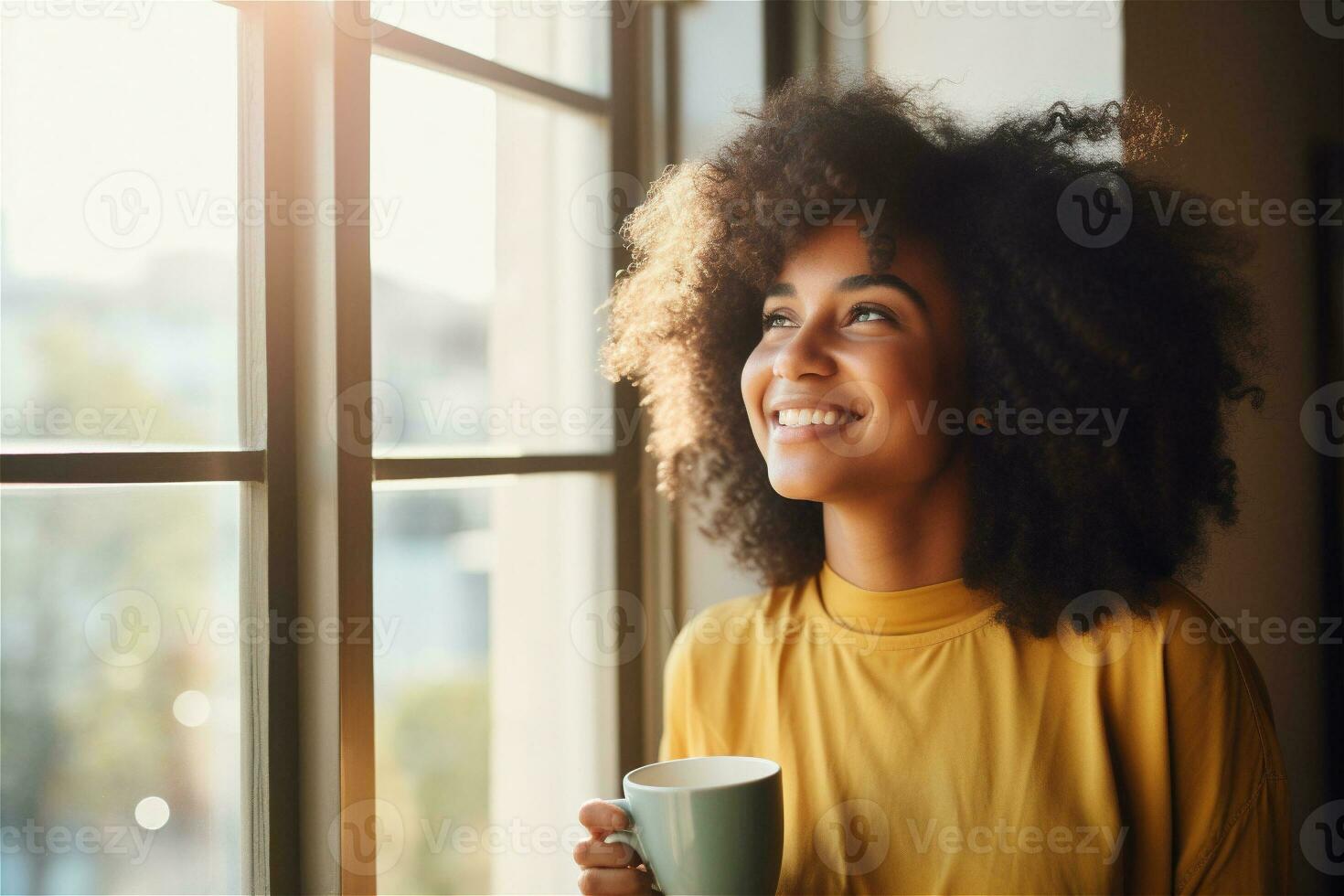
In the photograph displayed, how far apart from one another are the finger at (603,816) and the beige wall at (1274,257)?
38.8 inches

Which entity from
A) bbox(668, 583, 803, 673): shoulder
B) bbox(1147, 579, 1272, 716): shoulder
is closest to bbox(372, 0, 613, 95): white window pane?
bbox(668, 583, 803, 673): shoulder

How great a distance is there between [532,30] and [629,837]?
107 cm

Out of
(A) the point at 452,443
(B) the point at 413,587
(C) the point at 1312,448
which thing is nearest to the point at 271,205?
(A) the point at 452,443

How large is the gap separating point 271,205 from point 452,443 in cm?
36

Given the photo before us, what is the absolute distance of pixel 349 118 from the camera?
1.11 m

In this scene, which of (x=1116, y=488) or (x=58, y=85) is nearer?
(x=58, y=85)

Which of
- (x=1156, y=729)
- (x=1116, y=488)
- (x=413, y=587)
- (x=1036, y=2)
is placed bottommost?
(x=1156, y=729)

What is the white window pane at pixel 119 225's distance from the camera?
0.94 meters

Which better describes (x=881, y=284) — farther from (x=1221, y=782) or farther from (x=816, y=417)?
(x=1221, y=782)

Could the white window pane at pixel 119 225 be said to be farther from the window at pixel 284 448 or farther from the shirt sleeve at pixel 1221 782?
the shirt sleeve at pixel 1221 782

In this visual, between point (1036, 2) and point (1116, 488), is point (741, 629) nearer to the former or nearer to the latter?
point (1116, 488)

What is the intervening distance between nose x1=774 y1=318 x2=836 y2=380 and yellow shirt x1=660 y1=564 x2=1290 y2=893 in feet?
0.89

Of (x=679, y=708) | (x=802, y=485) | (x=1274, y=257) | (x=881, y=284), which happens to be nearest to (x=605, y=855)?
(x=679, y=708)

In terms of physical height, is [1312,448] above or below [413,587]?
above
